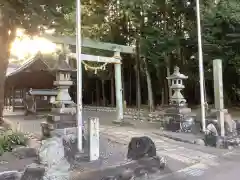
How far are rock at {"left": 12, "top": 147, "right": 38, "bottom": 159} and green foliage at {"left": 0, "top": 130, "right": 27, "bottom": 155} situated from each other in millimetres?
255

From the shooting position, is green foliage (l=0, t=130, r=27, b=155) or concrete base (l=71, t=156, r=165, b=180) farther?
green foliage (l=0, t=130, r=27, b=155)

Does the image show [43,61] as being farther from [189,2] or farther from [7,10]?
[7,10]

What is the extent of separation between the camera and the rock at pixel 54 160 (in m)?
5.98

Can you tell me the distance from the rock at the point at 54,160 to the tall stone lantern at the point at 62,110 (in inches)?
81.9

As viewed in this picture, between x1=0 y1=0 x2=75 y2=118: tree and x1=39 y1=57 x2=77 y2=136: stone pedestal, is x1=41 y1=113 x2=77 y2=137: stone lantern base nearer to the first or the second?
x1=39 y1=57 x2=77 y2=136: stone pedestal

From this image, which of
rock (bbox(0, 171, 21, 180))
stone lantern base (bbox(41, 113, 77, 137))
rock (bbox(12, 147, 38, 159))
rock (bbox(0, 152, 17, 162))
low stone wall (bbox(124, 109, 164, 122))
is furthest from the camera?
low stone wall (bbox(124, 109, 164, 122))

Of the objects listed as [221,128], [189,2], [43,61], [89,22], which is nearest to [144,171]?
[221,128]

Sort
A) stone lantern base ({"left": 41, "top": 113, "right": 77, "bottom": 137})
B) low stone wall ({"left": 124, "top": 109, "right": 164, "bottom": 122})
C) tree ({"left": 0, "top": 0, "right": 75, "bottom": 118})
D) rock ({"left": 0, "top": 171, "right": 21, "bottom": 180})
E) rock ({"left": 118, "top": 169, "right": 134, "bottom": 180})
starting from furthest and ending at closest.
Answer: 1. low stone wall ({"left": 124, "top": 109, "right": 164, "bottom": 122})
2. stone lantern base ({"left": 41, "top": 113, "right": 77, "bottom": 137})
3. tree ({"left": 0, "top": 0, "right": 75, "bottom": 118})
4. rock ({"left": 118, "top": 169, "right": 134, "bottom": 180})
5. rock ({"left": 0, "top": 171, "right": 21, "bottom": 180})

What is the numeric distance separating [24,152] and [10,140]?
661mm

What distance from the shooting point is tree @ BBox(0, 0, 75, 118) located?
8312 millimetres

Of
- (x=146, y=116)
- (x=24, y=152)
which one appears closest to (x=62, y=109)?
(x=24, y=152)

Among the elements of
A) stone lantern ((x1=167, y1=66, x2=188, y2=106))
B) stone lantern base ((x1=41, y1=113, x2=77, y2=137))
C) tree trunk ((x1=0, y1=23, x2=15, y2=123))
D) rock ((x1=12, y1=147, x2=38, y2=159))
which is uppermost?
tree trunk ((x1=0, y1=23, x2=15, y2=123))

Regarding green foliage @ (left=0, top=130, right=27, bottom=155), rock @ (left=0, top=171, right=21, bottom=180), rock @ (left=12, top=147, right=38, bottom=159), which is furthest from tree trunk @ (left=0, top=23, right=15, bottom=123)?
rock @ (left=0, top=171, right=21, bottom=180)

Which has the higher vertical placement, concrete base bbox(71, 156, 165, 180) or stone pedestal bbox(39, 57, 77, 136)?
stone pedestal bbox(39, 57, 77, 136)
